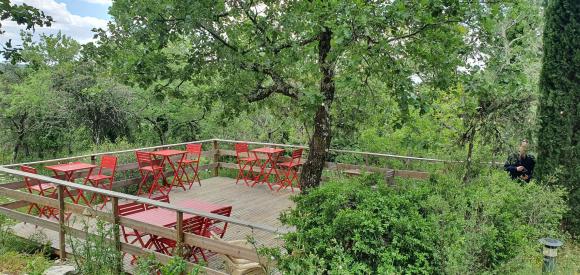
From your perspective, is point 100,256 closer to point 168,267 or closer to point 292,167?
point 168,267

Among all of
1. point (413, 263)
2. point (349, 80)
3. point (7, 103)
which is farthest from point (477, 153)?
point (7, 103)

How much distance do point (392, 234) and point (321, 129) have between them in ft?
7.64

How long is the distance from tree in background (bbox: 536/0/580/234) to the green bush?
269cm

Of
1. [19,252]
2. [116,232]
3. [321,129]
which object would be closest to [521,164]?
[321,129]

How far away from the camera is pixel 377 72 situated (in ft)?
14.0

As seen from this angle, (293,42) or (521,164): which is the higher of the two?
(293,42)

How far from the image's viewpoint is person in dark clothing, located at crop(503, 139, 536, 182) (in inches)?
247

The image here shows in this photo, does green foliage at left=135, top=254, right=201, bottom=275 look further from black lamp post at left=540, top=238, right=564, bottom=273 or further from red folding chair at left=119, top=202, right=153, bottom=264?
black lamp post at left=540, top=238, right=564, bottom=273

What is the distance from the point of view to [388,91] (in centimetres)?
509

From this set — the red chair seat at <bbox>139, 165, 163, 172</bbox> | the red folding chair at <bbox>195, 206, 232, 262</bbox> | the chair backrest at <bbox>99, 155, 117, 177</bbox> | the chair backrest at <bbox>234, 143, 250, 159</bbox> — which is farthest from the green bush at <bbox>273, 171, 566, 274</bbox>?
the chair backrest at <bbox>234, 143, 250, 159</bbox>

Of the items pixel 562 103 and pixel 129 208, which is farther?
pixel 562 103

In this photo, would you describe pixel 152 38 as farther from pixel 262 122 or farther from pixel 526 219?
pixel 262 122

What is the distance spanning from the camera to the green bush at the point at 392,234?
2.68 metres

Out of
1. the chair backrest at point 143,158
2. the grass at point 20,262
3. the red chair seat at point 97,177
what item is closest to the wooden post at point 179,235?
the grass at point 20,262
